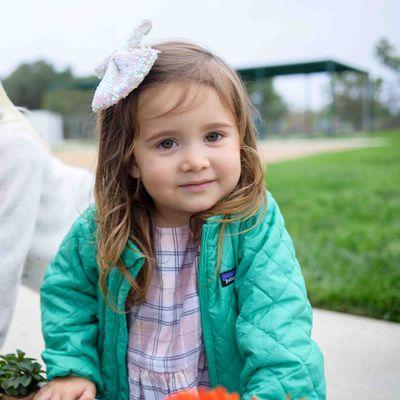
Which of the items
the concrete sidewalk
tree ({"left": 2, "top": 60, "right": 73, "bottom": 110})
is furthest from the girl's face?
tree ({"left": 2, "top": 60, "right": 73, "bottom": 110})

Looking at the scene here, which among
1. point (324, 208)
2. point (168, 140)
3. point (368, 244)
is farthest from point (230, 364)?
point (324, 208)

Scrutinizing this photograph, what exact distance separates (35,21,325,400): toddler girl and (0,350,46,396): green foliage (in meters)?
0.04

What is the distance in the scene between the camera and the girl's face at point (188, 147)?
1382mm

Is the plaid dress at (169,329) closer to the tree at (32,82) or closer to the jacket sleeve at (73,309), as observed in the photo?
the jacket sleeve at (73,309)

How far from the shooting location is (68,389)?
1.52m

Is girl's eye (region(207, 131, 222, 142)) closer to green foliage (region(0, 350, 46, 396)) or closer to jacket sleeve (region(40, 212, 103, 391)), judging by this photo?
jacket sleeve (region(40, 212, 103, 391))

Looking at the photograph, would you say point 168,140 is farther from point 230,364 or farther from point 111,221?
point 230,364

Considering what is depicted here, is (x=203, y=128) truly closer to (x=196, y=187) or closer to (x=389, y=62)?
(x=196, y=187)

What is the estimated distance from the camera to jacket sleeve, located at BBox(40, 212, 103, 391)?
1.58 metres

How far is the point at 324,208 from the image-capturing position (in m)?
5.39

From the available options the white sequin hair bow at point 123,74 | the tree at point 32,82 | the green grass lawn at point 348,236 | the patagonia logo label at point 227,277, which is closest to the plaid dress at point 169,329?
the patagonia logo label at point 227,277

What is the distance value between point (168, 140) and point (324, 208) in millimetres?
4179

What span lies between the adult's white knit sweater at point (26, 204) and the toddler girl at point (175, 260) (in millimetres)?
260

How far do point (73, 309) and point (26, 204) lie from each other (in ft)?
1.54
